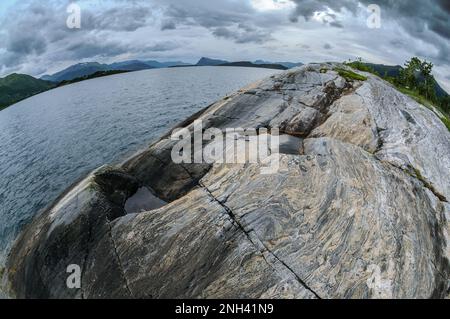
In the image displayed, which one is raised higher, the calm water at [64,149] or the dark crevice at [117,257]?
the dark crevice at [117,257]

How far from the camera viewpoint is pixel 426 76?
108 m

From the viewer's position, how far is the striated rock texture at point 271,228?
1465 centimetres

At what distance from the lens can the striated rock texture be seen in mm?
14648

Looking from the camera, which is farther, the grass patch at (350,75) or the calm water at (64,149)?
the grass patch at (350,75)

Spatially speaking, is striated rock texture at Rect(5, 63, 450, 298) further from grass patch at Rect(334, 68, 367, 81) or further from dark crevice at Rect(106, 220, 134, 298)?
grass patch at Rect(334, 68, 367, 81)

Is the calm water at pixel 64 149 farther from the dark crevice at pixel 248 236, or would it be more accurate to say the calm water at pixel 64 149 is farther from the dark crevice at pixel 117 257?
the dark crevice at pixel 248 236

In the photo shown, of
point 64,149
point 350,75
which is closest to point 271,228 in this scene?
point 350,75

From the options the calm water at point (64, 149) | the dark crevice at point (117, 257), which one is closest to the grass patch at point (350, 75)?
the calm water at point (64, 149)

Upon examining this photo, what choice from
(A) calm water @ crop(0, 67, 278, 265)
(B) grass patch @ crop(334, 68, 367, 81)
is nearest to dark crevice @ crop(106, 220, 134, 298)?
(A) calm water @ crop(0, 67, 278, 265)

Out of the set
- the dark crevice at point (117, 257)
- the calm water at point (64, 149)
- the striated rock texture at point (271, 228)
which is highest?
the striated rock texture at point (271, 228)

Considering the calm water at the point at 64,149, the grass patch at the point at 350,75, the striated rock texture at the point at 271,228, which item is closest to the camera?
the striated rock texture at the point at 271,228

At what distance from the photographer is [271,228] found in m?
16.0

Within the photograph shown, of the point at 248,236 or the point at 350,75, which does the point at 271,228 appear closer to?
the point at 248,236
